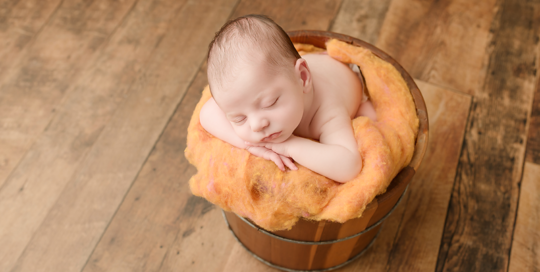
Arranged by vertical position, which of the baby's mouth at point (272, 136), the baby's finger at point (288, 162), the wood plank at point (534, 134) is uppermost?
the baby's mouth at point (272, 136)

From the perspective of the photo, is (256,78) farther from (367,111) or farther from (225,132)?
(367,111)

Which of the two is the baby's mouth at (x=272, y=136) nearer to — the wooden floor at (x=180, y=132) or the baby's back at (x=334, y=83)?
the baby's back at (x=334, y=83)

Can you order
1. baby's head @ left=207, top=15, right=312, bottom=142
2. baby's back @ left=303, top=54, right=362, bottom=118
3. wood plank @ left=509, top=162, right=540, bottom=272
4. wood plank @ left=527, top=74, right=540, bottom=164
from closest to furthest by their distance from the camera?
1. baby's head @ left=207, top=15, right=312, bottom=142
2. baby's back @ left=303, top=54, right=362, bottom=118
3. wood plank @ left=509, top=162, right=540, bottom=272
4. wood plank @ left=527, top=74, right=540, bottom=164

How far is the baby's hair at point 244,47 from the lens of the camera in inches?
26.5

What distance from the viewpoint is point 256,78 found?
664 mm

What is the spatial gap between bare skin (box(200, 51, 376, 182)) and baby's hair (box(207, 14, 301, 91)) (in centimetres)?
1

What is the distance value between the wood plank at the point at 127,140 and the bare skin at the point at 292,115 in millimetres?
474

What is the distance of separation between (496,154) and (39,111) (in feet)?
4.68

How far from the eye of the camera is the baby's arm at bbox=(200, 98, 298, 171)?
76 centimetres

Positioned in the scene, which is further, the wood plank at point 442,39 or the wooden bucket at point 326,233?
Answer: the wood plank at point 442,39

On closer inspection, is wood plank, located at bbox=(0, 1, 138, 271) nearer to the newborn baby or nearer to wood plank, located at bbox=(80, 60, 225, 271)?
wood plank, located at bbox=(80, 60, 225, 271)

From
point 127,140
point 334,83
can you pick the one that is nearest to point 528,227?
point 334,83

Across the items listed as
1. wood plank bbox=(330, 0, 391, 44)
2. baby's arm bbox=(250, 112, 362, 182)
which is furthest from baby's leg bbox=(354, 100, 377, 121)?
wood plank bbox=(330, 0, 391, 44)

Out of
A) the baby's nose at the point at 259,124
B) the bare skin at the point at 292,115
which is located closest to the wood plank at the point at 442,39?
the bare skin at the point at 292,115
